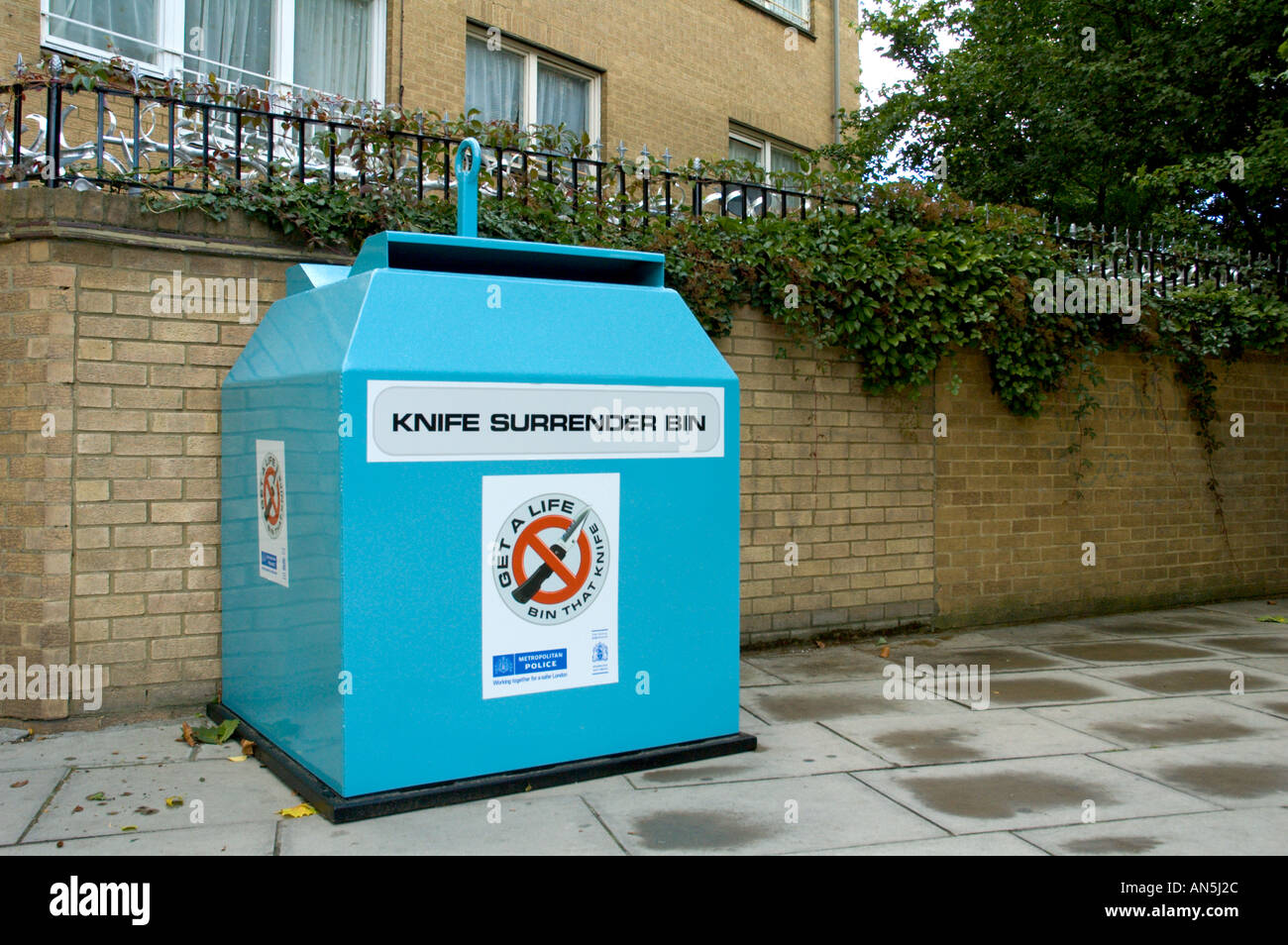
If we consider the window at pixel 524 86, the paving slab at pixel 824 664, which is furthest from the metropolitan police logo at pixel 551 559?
the window at pixel 524 86

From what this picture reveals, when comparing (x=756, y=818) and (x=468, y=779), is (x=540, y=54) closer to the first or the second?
(x=468, y=779)

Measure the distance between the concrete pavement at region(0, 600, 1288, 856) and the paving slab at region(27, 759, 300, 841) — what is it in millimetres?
12

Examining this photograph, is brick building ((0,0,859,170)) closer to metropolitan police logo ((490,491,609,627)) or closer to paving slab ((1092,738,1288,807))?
metropolitan police logo ((490,491,609,627))

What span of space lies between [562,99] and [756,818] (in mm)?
8512

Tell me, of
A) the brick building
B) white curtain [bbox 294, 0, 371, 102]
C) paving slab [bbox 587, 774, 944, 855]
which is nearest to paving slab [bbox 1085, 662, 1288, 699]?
paving slab [bbox 587, 774, 944, 855]

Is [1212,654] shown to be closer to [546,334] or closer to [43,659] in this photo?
[546,334]

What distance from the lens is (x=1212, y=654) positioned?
7379 mm

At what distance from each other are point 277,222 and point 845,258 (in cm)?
376

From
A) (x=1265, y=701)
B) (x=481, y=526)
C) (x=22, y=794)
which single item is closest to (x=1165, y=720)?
(x=1265, y=701)

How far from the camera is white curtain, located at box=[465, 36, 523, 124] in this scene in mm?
9836

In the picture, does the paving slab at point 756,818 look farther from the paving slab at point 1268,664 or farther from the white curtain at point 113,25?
the white curtain at point 113,25

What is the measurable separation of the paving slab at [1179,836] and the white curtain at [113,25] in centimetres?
734

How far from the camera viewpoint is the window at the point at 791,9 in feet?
43.1

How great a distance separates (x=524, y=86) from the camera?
10305mm
